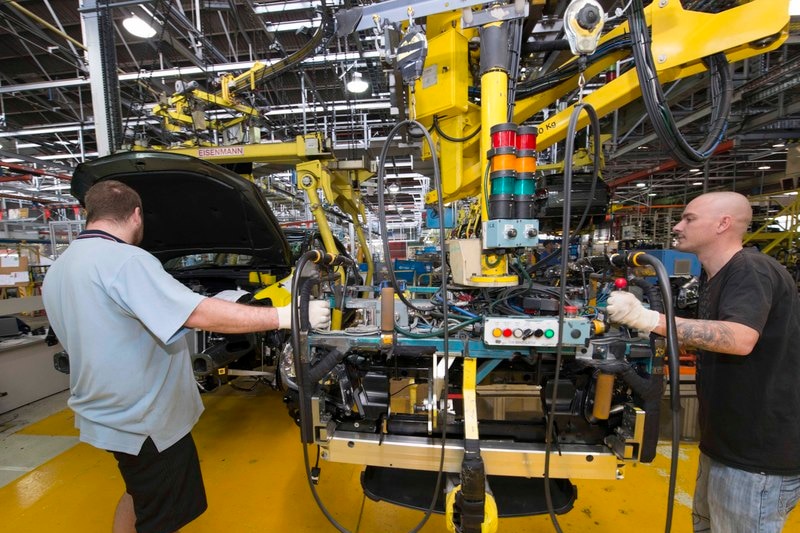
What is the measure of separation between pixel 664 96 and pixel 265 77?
3859 millimetres

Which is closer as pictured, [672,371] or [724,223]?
[672,371]

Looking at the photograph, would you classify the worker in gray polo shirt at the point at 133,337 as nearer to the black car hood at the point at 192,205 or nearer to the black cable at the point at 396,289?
the black cable at the point at 396,289

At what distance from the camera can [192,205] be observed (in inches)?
101

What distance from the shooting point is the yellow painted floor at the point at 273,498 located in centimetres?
201

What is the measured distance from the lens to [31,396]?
3.69 metres

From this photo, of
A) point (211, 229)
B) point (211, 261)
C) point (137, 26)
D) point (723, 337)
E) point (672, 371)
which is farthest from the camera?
point (211, 261)

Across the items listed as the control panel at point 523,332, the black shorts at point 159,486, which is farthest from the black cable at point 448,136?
the black shorts at point 159,486

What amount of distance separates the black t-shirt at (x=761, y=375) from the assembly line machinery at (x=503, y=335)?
0.27 meters

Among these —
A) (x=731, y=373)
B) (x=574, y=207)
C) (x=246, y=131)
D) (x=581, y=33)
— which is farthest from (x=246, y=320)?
(x=246, y=131)

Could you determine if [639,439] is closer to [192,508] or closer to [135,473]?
[192,508]

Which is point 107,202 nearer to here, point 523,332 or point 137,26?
point 523,332

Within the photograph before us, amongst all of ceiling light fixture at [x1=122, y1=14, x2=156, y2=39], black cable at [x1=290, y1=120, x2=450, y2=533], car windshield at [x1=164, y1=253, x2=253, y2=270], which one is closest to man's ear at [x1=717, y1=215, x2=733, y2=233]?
black cable at [x1=290, y1=120, x2=450, y2=533]

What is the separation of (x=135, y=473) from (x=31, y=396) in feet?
12.0

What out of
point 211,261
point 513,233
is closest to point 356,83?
point 211,261
